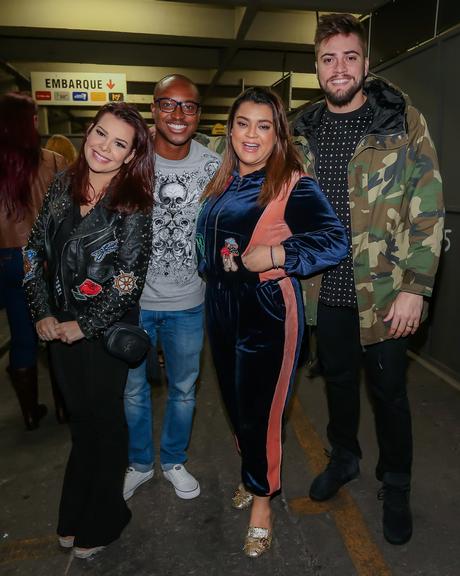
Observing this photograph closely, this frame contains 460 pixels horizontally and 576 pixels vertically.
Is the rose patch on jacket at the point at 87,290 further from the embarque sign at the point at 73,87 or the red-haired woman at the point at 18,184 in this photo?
the embarque sign at the point at 73,87

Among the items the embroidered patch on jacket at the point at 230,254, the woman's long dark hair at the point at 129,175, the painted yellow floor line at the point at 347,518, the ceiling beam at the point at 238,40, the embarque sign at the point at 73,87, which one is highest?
the ceiling beam at the point at 238,40

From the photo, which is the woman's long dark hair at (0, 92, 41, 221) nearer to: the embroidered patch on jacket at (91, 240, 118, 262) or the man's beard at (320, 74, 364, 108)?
the embroidered patch on jacket at (91, 240, 118, 262)

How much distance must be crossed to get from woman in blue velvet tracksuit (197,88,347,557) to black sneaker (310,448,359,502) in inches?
19.9

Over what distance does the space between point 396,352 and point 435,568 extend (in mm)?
976

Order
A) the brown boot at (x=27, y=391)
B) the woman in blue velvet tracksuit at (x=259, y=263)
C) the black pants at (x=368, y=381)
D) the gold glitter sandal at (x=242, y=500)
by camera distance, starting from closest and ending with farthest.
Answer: the woman in blue velvet tracksuit at (x=259, y=263) → the black pants at (x=368, y=381) → the gold glitter sandal at (x=242, y=500) → the brown boot at (x=27, y=391)

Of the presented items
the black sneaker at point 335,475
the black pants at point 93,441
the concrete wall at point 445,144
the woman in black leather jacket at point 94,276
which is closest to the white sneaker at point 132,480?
the black pants at point 93,441

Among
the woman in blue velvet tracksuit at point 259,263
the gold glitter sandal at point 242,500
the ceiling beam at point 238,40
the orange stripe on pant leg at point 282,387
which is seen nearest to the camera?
the woman in blue velvet tracksuit at point 259,263

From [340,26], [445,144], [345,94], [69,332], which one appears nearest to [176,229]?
[69,332]

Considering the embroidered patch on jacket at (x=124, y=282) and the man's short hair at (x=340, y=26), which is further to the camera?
the man's short hair at (x=340, y=26)

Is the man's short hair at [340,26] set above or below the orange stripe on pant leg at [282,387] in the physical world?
above

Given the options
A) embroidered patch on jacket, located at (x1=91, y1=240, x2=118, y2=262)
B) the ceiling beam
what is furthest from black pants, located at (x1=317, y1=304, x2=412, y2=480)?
the ceiling beam

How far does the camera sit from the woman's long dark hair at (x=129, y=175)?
1.92 metres

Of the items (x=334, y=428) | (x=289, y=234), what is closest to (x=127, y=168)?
(x=289, y=234)

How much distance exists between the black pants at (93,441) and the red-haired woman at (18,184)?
1257mm
